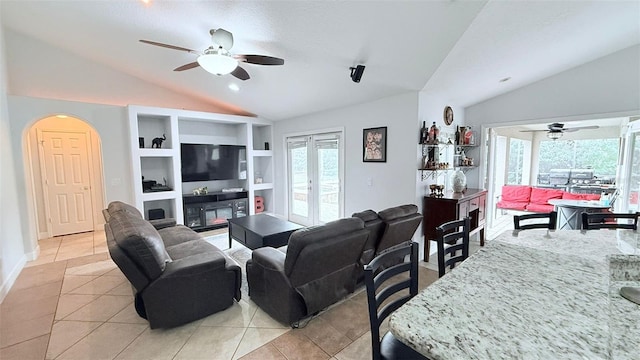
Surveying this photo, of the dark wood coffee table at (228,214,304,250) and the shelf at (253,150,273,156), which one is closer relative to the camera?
the dark wood coffee table at (228,214,304,250)

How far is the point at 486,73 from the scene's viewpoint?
11.5 ft

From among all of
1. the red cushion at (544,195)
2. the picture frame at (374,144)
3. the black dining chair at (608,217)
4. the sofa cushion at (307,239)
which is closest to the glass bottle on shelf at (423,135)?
the picture frame at (374,144)

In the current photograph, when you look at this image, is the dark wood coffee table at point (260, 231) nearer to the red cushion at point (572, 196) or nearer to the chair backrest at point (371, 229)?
the chair backrest at point (371, 229)

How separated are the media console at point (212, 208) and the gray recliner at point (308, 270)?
3349mm

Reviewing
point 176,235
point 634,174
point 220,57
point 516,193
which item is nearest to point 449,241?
point 220,57

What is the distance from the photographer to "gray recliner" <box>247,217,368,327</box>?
2.17 m

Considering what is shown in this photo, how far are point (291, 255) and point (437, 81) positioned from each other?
114 inches

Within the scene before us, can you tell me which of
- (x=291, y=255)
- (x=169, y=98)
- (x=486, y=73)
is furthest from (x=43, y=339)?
(x=486, y=73)

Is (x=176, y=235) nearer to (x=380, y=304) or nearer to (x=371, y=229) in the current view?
(x=371, y=229)

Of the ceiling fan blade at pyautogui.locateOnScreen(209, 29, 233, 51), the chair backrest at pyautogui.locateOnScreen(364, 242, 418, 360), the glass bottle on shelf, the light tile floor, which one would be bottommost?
the light tile floor

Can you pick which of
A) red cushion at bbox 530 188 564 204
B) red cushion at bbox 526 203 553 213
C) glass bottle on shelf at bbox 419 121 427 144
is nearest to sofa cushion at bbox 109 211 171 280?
glass bottle on shelf at bbox 419 121 427 144

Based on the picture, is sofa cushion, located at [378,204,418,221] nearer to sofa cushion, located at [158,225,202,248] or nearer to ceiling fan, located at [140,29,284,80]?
ceiling fan, located at [140,29,284,80]

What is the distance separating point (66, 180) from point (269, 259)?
523 cm

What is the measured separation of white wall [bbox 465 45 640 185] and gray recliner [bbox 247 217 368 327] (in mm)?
3648
